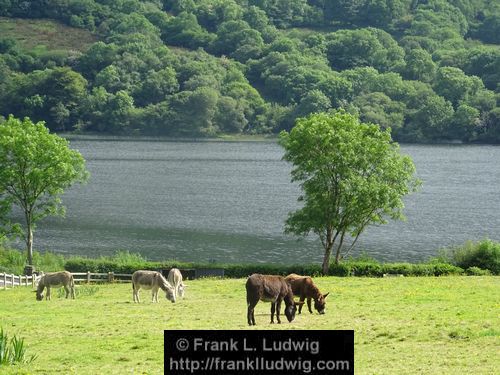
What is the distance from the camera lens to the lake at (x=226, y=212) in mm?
86312

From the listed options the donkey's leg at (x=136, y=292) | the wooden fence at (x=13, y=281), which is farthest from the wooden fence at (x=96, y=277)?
the donkey's leg at (x=136, y=292)

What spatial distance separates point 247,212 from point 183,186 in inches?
1196

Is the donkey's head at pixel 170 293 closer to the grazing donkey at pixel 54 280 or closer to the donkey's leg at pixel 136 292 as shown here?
the donkey's leg at pixel 136 292

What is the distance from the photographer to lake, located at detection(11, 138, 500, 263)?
86.3 metres

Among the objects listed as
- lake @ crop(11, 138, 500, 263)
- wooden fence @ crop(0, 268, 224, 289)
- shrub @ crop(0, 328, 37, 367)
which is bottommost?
lake @ crop(11, 138, 500, 263)

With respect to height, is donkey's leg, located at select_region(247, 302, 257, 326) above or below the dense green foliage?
above

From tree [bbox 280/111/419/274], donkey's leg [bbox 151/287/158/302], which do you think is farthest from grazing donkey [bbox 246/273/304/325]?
tree [bbox 280/111/419/274]

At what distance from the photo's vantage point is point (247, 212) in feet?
367

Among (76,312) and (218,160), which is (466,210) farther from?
(76,312)

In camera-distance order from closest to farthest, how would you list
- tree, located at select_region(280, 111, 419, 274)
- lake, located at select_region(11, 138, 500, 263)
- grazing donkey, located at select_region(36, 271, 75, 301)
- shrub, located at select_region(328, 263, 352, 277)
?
grazing donkey, located at select_region(36, 271, 75, 301)
shrub, located at select_region(328, 263, 352, 277)
tree, located at select_region(280, 111, 419, 274)
lake, located at select_region(11, 138, 500, 263)

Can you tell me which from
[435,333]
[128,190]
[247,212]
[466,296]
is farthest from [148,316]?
[128,190]

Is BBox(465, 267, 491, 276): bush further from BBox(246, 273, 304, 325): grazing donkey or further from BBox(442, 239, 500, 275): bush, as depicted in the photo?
BBox(246, 273, 304, 325): grazing donkey

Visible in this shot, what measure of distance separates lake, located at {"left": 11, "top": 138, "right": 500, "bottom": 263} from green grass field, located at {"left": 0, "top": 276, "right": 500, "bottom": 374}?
128ft

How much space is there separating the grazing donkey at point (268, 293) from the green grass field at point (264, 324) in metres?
0.47
